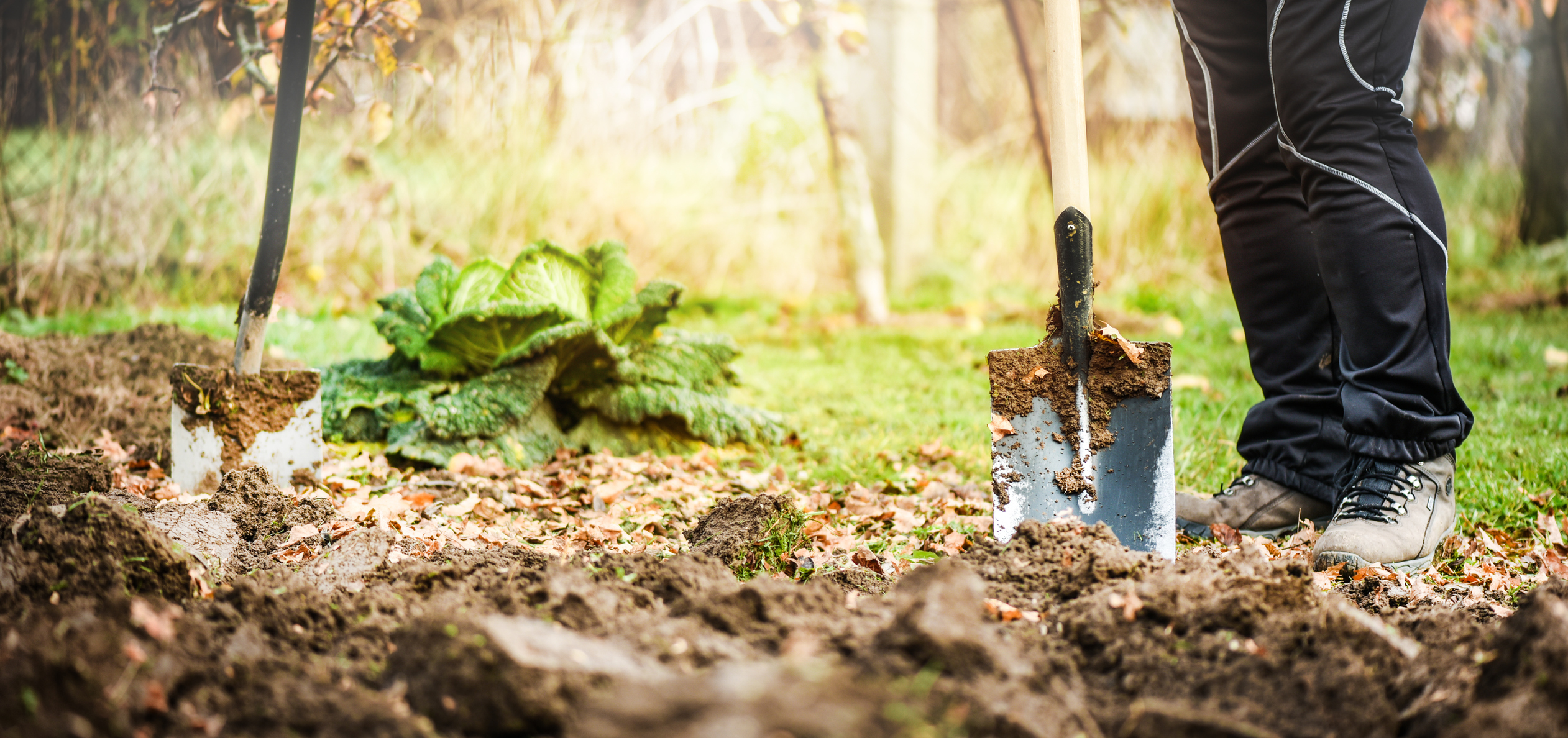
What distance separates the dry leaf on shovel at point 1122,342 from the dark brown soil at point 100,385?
2.04 metres

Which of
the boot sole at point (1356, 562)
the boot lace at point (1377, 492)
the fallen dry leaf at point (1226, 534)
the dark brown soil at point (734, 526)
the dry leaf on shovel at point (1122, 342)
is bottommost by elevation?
the fallen dry leaf at point (1226, 534)

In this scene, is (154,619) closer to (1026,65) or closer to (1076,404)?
(1076,404)

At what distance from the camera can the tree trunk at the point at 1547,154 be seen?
6191mm

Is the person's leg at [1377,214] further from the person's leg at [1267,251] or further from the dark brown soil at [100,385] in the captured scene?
the dark brown soil at [100,385]

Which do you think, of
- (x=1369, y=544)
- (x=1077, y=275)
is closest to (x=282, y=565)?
(x=1077, y=275)

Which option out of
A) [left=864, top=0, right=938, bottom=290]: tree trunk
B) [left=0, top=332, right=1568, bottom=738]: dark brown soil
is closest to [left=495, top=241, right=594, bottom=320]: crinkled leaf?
[left=0, top=332, right=1568, bottom=738]: dark brown soil

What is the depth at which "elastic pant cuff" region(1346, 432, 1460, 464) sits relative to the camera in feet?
5.17

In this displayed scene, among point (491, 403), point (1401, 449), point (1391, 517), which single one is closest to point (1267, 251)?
point (1401, 449)

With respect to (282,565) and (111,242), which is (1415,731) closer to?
(282,565)

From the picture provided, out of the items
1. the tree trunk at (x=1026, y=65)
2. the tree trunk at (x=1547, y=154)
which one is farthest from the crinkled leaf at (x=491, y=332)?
the tree trunk at (x=1547, y=154)

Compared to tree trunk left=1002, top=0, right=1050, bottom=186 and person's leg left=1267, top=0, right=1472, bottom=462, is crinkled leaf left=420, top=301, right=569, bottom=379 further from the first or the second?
tree trunk left=1002, top=0, right=1050, bottom=186

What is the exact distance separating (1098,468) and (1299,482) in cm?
52

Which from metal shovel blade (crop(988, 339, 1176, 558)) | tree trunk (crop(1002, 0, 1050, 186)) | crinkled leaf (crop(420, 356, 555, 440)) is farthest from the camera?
tree trunk (crop(1002, 0, 1050, 186))

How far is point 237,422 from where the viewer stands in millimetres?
1801
